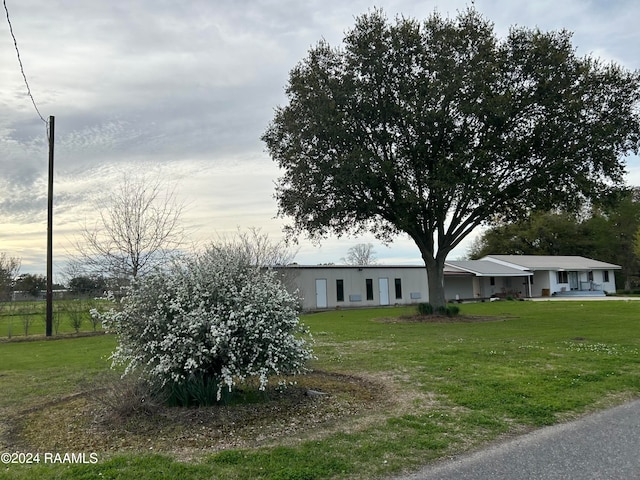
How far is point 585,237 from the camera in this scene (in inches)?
2264

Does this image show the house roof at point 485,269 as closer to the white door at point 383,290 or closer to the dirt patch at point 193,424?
the white door at point 383,290

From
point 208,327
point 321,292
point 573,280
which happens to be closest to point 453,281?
point 573,280

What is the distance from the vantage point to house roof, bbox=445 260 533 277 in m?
40.4

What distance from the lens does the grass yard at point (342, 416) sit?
163 inches

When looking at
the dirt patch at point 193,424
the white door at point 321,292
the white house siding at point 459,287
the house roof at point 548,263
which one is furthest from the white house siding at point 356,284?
the dirt patch at point 193,424

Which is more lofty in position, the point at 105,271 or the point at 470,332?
the point at 105,271

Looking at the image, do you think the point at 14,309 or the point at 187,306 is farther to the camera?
the point at 14,309

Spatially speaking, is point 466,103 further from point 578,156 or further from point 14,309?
point 14,309

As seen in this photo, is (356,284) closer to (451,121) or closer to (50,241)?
(451,121)

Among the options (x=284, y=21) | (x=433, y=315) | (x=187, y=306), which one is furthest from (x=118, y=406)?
(x=433, y=315)

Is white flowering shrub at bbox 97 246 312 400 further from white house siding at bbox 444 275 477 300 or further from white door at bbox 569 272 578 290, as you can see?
white door at bbox 569 272 578 290

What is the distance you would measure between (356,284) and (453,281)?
496 inches

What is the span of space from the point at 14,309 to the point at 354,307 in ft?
58.2

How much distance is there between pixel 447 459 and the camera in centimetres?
423
